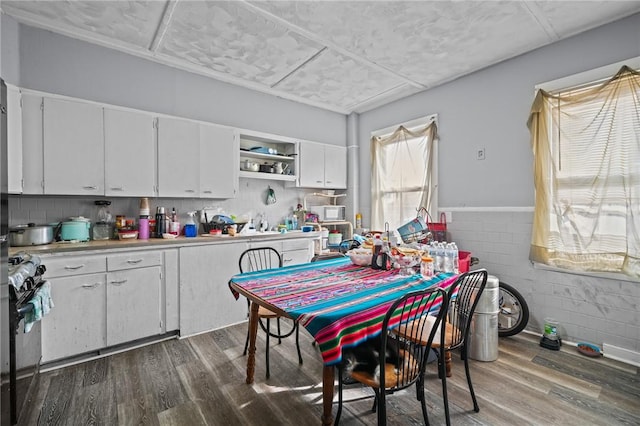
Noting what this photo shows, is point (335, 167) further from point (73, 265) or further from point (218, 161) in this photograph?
point (73, 265)

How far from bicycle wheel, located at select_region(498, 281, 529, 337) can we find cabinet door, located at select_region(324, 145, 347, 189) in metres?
2.72

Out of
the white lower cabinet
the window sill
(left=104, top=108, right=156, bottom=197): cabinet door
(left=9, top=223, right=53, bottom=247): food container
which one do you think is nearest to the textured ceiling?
(left=104, top=108, right=156, bottom=197): cabinet door

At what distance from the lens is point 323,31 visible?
9.14ft

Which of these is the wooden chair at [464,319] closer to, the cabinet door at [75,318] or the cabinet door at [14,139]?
the cabinet door at [75,318]

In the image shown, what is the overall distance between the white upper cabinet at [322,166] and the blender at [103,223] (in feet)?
7.83

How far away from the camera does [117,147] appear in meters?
2.94

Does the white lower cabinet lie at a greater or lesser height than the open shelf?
lesser

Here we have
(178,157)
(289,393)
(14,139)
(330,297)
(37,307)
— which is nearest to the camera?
(330,297)

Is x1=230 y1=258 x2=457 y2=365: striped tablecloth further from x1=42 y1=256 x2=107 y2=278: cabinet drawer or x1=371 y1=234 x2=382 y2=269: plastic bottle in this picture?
x1=42 y1=256 x2=107 y2=278: cabinet drawer

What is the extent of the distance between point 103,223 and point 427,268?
3.15m

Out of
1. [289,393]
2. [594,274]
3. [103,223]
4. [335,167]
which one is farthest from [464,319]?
[103,223]

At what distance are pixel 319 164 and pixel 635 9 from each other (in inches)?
140

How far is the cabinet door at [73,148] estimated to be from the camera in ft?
8.65

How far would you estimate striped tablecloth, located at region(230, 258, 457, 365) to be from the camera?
4.56ft
